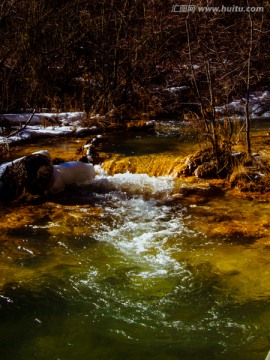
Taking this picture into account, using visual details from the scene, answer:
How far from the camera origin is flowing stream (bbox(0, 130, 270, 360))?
2.95 meters

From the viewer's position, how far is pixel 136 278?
3.84 metres

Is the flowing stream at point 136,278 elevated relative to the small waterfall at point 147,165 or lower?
lower

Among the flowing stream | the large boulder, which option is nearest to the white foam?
the flowing stream

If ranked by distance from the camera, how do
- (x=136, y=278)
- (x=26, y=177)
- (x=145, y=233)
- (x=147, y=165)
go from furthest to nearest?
(x=147, y=165)
(x=26, y=177)
(x=145, y=233)
(x=136, y=278)

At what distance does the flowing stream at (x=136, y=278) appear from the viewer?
9.66ft

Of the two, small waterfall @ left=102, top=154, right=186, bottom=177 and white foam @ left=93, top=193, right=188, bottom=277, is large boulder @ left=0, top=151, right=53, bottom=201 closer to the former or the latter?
white foam @ left=93, top=193, right=188, bottom=277

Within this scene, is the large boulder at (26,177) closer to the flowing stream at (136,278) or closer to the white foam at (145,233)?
the flowing stream at (136,278)

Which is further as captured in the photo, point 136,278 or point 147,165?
point 147,165

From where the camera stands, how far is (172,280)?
3.79 meters

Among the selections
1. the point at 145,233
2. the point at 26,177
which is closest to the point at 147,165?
the point at 26,177

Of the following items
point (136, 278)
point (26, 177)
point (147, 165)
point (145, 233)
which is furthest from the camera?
point (147, 165)

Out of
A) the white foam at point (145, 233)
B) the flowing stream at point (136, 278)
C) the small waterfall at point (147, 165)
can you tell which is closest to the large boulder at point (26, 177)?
the flowing stream at point (136, 278)

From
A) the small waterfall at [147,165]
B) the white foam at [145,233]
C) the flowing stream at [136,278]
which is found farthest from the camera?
the small waterfall at [147,165]

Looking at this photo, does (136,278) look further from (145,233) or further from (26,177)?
(26,177)
